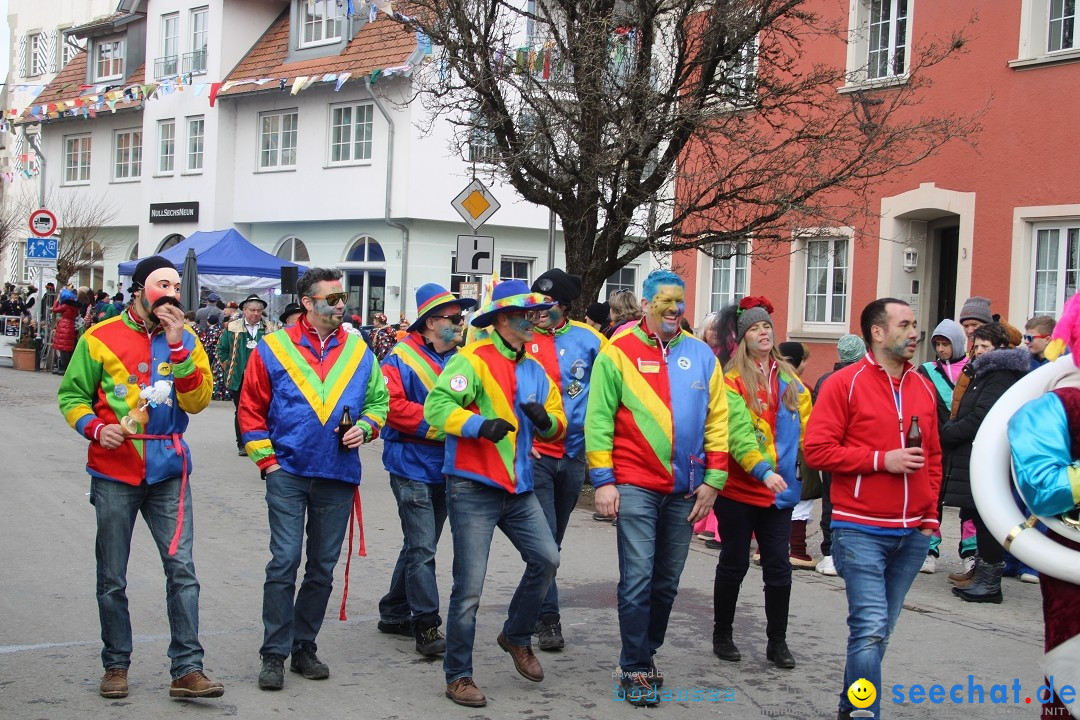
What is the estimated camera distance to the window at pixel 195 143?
3469 cm

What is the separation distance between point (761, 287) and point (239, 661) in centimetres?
1414

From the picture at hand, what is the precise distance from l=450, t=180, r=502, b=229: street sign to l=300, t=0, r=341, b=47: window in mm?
17527

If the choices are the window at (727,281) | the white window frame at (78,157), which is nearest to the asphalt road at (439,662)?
the window at (727,281)

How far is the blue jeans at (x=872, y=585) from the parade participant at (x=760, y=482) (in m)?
1.17

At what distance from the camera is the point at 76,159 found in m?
40.1

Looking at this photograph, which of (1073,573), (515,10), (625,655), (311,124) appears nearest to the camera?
(1073,573)

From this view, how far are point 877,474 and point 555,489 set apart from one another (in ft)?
7.28

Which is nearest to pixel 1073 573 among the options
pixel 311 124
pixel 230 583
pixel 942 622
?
pixel 942 622

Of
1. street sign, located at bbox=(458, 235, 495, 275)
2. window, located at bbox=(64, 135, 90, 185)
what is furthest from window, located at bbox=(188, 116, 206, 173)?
street sign, located at bbox=(458, 235, 495, 275)

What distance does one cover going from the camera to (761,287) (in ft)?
63.0

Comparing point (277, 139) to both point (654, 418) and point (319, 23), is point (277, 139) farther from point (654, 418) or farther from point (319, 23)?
point (654, 418)

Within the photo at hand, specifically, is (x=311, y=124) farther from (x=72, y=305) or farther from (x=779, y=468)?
(x=779, y=468)

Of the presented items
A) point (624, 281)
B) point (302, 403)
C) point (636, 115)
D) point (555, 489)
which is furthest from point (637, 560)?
point (624, 281)

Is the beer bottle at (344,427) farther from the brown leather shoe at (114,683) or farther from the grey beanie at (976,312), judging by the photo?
the grey beanie at (976,312)
